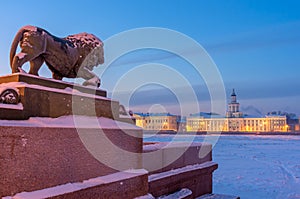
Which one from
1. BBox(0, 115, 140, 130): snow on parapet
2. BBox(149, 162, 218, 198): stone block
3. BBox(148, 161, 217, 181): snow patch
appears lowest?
BBox(149, 162, 218, 198): stone block

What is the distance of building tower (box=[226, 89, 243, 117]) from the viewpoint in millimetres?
106419

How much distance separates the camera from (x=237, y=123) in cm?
10112

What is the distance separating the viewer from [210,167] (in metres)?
6.88

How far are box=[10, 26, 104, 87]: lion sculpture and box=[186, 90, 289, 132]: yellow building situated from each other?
92.3 meters

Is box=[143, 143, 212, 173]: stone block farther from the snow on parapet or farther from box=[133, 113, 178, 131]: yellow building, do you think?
box=[133, 113, 178, 131]: yellow building

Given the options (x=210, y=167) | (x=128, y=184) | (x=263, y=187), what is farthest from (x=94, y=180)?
(x=263, y=187)

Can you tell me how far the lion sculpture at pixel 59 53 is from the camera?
13.1ft

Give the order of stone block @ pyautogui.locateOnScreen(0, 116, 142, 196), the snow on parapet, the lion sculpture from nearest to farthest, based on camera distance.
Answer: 1. stone block @ pyautogui.locateOnScreen(0, 116, 142, 196)
2. the snow on parapet
3. the lion sculpture

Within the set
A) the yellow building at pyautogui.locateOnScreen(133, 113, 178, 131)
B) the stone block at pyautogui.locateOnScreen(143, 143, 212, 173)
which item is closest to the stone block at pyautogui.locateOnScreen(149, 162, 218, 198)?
the stone block at pyautogui.locateOnScreen(143, 143, 212, 173)

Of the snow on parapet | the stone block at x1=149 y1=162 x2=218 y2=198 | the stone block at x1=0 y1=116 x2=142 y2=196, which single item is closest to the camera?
the stone block at x1=0 y1=116 x2=142 y2=196

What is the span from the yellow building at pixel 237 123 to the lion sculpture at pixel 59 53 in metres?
92.3

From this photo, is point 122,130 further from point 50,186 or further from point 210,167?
point 210,167

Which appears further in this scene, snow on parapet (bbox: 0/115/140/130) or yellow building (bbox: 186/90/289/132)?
yellow building (bbox: 186/90/289/132)

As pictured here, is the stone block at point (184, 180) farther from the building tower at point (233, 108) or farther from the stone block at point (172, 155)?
the building tower at point (233, 108)
